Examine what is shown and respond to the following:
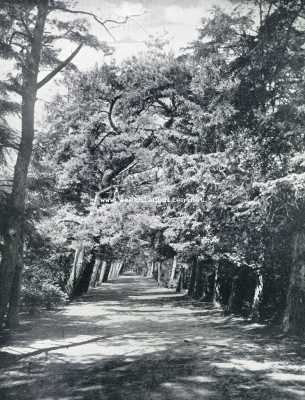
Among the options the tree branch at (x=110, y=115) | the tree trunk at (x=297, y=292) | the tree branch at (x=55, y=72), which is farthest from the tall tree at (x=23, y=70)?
the tree branch at (x=110, y=115)

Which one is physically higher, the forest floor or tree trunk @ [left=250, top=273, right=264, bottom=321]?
tree trunk @ [left=250, top=273, right=264, bottom=321]

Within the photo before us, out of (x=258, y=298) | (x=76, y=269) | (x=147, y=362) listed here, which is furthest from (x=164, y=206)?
(x=147, y=362)

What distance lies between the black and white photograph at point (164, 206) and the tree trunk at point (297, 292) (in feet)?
0.13

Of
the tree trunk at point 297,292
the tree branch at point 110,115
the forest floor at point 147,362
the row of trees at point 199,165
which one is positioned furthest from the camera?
the tree branch at point 110,115

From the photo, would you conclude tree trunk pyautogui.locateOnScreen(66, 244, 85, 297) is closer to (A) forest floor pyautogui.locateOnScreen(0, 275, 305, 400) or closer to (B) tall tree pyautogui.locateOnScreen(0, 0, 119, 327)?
(A) forest floor pyautogui.locateOnScreen(0, 275, 305, 400)

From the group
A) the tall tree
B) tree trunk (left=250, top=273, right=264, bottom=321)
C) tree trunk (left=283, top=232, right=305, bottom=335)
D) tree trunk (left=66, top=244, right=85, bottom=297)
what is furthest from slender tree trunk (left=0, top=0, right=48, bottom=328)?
tree trunk (left=66, top=244, right=85, bottom=297)

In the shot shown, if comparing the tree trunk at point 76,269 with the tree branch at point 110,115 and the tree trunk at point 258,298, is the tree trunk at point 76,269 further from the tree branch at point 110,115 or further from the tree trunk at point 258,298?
the tree trunk at point 258,298

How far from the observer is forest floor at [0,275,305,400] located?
7.98m

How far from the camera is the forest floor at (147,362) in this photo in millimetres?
7984

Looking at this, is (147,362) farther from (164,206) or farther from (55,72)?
(164,206)

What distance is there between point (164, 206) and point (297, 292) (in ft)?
44.2

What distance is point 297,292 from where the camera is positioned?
13977mm

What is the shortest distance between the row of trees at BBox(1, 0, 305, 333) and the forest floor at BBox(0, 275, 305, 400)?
2529mm

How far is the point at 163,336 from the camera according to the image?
568 inches
